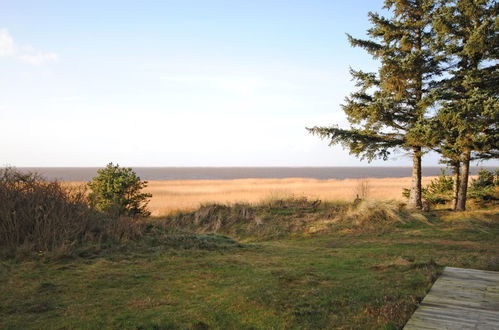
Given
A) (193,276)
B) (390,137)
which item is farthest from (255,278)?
(390,137)

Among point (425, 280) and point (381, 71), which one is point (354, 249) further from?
point (381, 71)

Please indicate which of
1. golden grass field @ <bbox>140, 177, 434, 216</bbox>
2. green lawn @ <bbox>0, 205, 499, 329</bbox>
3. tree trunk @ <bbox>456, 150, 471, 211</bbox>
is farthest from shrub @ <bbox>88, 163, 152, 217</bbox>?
tree trunk @ <bbox>456, 150, 471, 211</bbox>

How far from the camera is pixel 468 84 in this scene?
1557 centimetres

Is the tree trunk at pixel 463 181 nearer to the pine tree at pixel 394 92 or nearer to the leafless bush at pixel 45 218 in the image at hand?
the pine tree at pixel 394 92

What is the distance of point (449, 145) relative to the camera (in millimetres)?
15539

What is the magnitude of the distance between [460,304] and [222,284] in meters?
3.92

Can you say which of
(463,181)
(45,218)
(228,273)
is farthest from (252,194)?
(228,273)

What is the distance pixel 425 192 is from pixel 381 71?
9270 mm

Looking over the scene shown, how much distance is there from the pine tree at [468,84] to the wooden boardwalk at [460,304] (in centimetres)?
946

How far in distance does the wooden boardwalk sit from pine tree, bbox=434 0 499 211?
946 centimetres

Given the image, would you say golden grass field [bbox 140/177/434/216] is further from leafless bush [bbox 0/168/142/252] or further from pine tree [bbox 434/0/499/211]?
leafless bush [bbox 0/168/142/252]

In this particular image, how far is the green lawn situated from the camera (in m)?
5.21

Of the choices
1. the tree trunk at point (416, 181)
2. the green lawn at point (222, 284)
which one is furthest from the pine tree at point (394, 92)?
the green lawn at point (222, 284)

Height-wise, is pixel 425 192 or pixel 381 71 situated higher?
pixel 381 71
